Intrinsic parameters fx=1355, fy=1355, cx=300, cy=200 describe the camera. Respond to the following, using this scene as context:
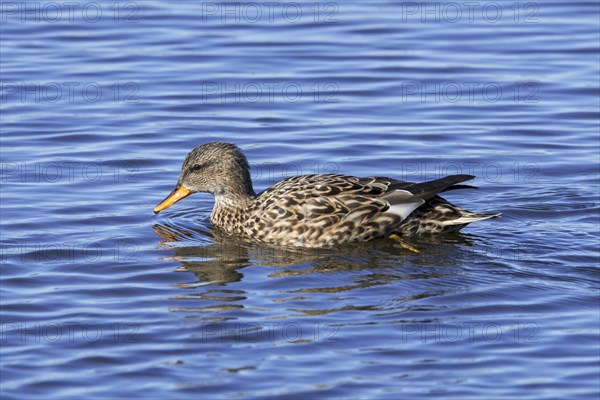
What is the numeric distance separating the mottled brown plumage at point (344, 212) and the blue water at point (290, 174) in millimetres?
178

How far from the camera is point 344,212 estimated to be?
12609 millimetres

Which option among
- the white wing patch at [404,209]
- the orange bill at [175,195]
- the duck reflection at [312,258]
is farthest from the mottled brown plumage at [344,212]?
the orange bill at [175,195]

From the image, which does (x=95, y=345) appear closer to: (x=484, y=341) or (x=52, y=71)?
(x=484, y=341)

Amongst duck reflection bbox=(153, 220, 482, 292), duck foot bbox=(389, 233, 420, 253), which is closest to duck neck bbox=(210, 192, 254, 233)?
duck reflection bbox=(153, 220, 482, 292)

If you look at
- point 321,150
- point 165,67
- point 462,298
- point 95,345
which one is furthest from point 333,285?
point 165,67

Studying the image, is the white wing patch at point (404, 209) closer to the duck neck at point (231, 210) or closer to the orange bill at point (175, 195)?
the duck neck at point (231, 210)

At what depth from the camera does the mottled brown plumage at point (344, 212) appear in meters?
12.6

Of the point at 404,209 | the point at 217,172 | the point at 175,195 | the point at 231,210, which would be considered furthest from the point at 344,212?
the point at 175,195

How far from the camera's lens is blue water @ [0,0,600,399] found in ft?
32.1

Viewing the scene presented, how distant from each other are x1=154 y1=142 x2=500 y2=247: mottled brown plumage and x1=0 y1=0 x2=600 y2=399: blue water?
0.58 ft

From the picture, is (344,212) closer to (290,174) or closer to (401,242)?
(401,242)

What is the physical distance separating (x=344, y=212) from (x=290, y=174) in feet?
8.41

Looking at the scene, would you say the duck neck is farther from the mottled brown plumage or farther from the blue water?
the blue water

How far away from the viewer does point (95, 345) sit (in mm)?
10141
